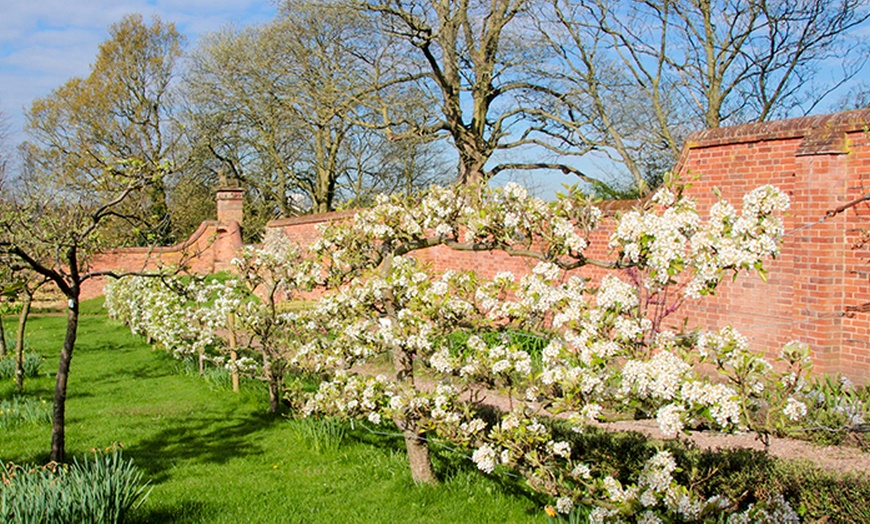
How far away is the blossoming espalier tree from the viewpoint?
3.16m

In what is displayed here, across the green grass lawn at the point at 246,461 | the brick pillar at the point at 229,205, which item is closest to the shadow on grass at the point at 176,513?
the green grass lawn at the point at 246,461

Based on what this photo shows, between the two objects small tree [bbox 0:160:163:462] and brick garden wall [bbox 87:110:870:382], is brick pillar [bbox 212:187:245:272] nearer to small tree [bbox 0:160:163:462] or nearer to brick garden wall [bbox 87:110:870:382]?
small tree [bbox 0:160:163:462]

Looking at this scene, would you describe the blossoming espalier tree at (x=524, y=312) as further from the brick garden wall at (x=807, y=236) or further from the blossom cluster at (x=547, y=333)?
the brick garden wall at (x=807, y=236)

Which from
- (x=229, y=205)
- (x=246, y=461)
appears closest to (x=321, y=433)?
(x=246, y=461)

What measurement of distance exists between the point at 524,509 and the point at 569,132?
1355cm

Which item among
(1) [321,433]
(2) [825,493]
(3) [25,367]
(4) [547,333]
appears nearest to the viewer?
(4) [547,333]

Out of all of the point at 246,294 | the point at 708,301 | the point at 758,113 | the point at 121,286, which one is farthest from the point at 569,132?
the point at 246,294

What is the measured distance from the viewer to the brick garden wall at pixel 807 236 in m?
6.96

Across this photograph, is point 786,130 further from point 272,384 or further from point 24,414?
point 24,414

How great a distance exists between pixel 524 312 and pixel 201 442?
3800mm

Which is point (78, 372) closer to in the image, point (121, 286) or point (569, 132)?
point (121, 286)

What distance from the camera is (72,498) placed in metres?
3.74

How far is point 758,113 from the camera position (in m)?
15.6

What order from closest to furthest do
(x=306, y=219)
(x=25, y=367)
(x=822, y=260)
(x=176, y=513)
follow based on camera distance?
(x=176, y=513), (x=822, y=260), (x=25, y=367), (x=306, y=219)
